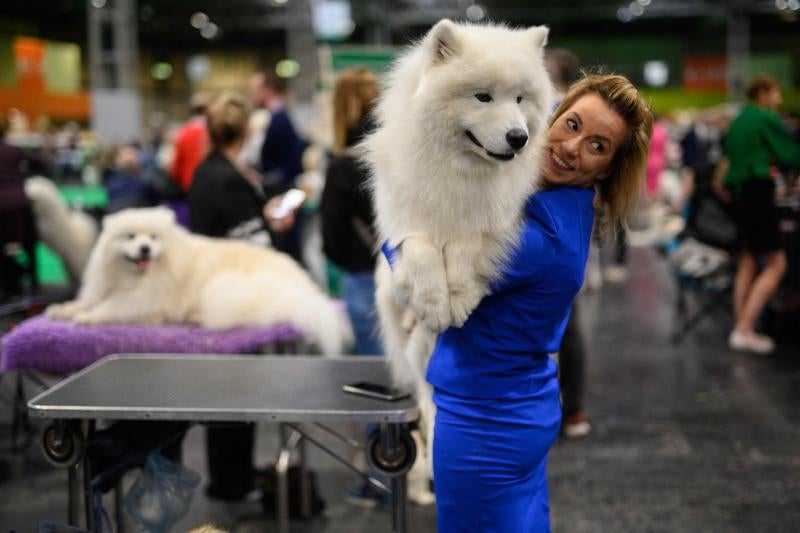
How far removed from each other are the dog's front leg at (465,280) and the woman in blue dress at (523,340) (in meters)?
0.05

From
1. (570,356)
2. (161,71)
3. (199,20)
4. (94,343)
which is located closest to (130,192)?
(94,343)

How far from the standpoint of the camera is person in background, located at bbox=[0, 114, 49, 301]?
6234 millimetres

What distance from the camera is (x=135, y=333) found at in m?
3.54

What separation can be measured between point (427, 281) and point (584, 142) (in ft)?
1.60

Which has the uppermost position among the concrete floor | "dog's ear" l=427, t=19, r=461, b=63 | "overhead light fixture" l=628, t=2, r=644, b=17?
"overhead light fixture" l=628, t=2, r=644, b=17

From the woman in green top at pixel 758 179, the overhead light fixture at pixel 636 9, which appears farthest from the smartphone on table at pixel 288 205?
the overhead light fixture at pixel 636 9

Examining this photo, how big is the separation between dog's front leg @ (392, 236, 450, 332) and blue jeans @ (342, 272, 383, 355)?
190 cm

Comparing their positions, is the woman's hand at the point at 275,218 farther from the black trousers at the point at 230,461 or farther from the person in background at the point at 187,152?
the person in background at the point at 187,152

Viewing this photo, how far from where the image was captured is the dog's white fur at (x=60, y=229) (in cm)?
645

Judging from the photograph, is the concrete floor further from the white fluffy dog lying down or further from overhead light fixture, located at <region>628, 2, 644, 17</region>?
overhead light fixture, located at <region>628, 2, 644, 17</region>

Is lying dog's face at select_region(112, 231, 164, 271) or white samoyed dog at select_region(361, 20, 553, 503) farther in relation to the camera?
lying dog's face at select_region(112, 231, 164, 271)

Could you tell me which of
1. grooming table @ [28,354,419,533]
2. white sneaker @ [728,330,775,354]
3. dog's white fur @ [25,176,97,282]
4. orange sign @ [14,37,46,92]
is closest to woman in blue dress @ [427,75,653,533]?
grooming table @ [28,354,419,533]

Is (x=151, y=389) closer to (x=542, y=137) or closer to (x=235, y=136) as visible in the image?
(x=542, y=137)

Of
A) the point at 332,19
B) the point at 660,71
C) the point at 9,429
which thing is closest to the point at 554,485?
Result: the point at 9,429
